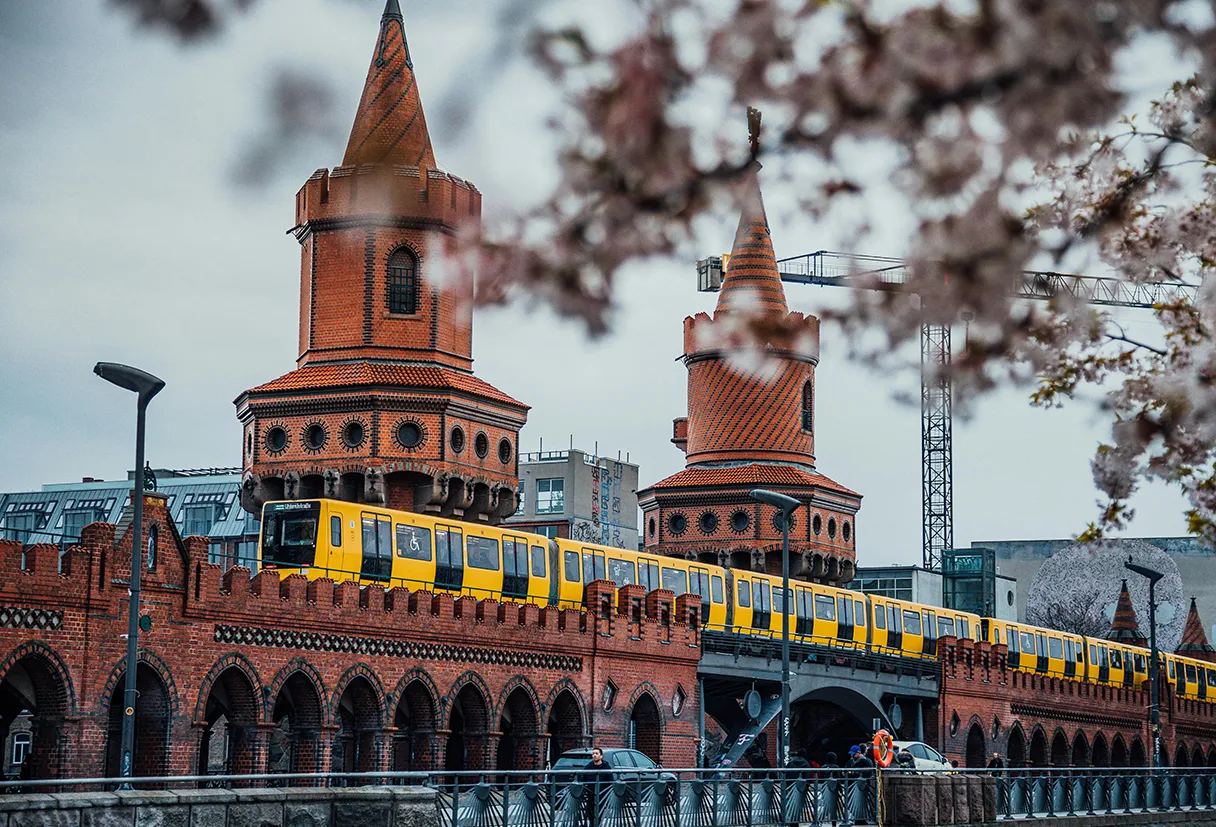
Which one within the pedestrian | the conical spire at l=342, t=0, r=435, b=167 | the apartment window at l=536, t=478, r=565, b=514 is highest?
the conical spire at l=342, t=0, r=435, b=167

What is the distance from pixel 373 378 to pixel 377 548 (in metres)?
7.29

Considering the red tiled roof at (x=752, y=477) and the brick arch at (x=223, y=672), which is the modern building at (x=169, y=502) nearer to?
the red tiled roof at (x=752, y=477)

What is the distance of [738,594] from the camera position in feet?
171

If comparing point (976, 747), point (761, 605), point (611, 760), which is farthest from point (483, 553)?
point (976, 747)

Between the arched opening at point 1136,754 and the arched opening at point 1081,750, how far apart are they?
4886 millimetres

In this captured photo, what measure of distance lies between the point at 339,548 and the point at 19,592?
9080mm

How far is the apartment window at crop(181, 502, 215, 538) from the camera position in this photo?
349ft

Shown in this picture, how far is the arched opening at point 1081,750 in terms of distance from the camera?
70062 millimetres

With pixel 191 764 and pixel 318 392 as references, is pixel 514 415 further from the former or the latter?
pixel 191 764

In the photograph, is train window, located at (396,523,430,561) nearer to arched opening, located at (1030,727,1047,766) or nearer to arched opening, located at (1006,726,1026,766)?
arched opening, located at (1006,726,1026,766)

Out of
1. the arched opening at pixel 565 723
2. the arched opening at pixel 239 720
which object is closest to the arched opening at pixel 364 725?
the arched opening at pixel 239 720

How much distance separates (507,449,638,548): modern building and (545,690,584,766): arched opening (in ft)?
195

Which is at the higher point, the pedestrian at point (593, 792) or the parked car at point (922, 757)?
the parked car at point (922, 757)

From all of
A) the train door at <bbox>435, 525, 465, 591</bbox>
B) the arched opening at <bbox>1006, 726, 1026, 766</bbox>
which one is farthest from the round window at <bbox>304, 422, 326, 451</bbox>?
the arched opening at <bbox>1006, 726, 1026, 766</bbox>
